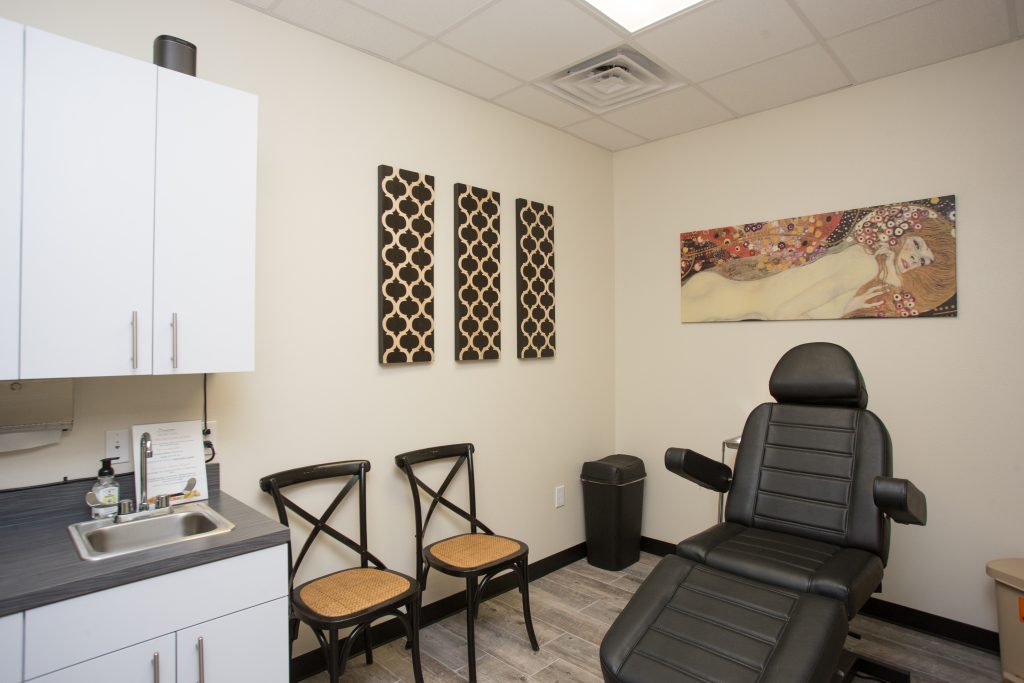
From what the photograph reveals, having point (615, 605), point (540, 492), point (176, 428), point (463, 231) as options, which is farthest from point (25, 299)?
point (615, 605)

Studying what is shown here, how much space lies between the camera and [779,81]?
2.99 metres

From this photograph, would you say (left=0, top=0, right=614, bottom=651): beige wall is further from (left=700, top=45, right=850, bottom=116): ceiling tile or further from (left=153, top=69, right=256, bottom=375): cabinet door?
(left=700, top=45, right=850, bottom=116): ceiling tile

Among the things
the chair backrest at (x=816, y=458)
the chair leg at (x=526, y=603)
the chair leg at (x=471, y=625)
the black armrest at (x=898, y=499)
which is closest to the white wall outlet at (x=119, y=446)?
the chair leg at (x=471, y=625)

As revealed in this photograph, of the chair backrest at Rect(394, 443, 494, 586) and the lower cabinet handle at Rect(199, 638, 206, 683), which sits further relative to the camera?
the chair backrest at Rect(394, 443, 494, 586)

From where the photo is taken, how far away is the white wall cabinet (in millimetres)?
1519

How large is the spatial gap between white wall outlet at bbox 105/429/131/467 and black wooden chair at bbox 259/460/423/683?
1.56 ft

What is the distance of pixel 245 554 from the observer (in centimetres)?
160

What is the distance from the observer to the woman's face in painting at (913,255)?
2.81 m

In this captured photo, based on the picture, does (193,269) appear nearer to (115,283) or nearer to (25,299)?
(115,283)

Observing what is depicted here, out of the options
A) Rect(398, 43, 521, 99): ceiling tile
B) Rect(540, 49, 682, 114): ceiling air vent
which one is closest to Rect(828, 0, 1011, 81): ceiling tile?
Rect(540, 49, 682, 114): ceiling air vent

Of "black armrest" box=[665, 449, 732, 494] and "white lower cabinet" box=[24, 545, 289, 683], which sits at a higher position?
"black armrest" box=[665, 449, 732, 494]

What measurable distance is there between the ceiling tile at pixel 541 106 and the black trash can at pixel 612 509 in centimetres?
217

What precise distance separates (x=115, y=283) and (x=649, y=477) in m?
3.26

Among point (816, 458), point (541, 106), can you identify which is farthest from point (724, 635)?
point (541, 106)
